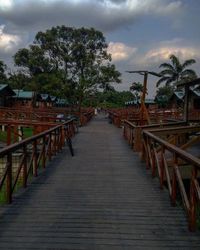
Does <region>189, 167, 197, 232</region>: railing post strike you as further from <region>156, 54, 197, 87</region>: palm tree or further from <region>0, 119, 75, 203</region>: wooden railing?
<region>156, 54, 197, 87</region>: palm tree

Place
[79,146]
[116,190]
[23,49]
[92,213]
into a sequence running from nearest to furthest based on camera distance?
[92,213]
[116,190]
[79,146]
[23,49]

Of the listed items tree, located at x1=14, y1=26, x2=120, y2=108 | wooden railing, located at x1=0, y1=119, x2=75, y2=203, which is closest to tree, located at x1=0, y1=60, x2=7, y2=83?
tree, located at x1=14, y1=26, x2=120, y2=108

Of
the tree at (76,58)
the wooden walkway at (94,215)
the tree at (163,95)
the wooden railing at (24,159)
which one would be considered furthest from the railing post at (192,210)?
the tree at (163,95)

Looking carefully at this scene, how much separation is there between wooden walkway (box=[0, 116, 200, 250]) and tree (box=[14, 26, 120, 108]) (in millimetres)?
34515

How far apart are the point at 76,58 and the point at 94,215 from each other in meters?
40.8

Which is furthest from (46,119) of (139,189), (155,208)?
(155,208)

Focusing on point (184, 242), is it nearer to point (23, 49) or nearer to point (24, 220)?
point (24, 220)

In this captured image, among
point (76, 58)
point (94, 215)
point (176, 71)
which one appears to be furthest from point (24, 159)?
point (176, 71)

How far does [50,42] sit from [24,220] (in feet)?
138

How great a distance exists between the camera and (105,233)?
5801 mm

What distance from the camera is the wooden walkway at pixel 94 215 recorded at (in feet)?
17.9

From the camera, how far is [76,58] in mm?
46625

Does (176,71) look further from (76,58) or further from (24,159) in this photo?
(24,159)

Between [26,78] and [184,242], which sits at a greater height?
[26,78]
